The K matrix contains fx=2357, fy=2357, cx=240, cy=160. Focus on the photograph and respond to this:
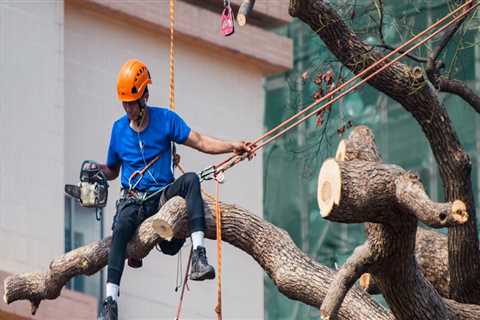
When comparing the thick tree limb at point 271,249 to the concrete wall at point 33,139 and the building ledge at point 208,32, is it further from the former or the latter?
the building ledge at point 208,32

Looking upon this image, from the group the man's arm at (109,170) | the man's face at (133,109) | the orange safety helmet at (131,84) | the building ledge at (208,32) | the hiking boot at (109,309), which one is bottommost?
the hiking boot at (109,309)

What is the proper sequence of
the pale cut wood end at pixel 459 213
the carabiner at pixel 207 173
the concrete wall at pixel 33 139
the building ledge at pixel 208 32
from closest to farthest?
the pale cut wood end at pixel 459 213
the carabiner at pixel 207 173
the concrete wall at pixel 33 139
the building ledge at pixel 208 32

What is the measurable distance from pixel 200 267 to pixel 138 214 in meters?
0.68

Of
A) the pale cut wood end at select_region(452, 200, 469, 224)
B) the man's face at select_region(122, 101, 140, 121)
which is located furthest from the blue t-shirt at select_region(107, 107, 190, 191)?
the pale cut wood end at select_region(452, 200, 469, 224)

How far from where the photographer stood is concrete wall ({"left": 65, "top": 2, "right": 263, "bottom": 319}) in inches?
1075

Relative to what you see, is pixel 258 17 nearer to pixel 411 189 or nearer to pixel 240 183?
pixel 240 183

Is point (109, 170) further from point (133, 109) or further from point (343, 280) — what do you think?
point (343, 280)

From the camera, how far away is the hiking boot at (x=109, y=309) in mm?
16609

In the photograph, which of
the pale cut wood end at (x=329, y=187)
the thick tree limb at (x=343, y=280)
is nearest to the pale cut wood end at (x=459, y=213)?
the pale cut wood end at (x=329, y=187)

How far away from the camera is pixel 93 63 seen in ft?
90.3

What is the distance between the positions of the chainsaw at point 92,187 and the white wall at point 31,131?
8299 mm

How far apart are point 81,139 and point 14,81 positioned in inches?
51.0

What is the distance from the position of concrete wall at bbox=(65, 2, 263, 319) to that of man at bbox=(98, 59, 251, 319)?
391 inches

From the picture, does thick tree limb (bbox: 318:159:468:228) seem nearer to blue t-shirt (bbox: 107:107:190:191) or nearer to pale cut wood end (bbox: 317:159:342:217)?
pale cut wood end (bbox: 317:159:342:217)
